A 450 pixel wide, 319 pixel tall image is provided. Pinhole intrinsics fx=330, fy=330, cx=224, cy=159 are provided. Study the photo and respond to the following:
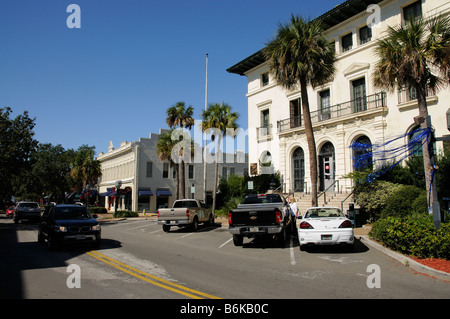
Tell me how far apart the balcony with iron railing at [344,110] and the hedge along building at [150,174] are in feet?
42.6

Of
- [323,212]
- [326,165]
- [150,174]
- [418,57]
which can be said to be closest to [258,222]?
[323,212]

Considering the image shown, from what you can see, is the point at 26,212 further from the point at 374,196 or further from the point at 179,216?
the point at 374,196

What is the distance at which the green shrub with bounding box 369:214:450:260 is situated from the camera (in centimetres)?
872

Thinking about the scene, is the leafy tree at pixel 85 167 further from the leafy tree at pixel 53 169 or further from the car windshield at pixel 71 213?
the car windshield at pixel 71 213

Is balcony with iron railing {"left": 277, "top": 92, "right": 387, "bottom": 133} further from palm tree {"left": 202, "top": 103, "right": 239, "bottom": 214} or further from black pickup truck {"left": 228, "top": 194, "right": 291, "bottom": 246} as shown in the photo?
black pickup truck {"left": 228, "top": 194, "right": 291, "bottom": 246}

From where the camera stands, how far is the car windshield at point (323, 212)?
1163 centimetres

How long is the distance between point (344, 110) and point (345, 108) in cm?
42

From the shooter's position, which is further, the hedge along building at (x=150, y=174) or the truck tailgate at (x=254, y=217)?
the hedge along building at (x=150, y=174)

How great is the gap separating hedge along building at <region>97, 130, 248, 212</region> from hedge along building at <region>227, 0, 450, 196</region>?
37.1ft

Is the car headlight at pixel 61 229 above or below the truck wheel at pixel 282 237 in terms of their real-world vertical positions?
above

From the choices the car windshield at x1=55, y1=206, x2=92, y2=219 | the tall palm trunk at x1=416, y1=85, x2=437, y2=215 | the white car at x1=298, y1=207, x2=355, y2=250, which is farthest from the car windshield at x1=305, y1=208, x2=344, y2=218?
the car windshield at x1=55, y1=206, x2=92, y2=219

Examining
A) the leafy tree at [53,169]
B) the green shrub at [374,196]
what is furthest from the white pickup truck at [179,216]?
the leafy tree at [53,169]
